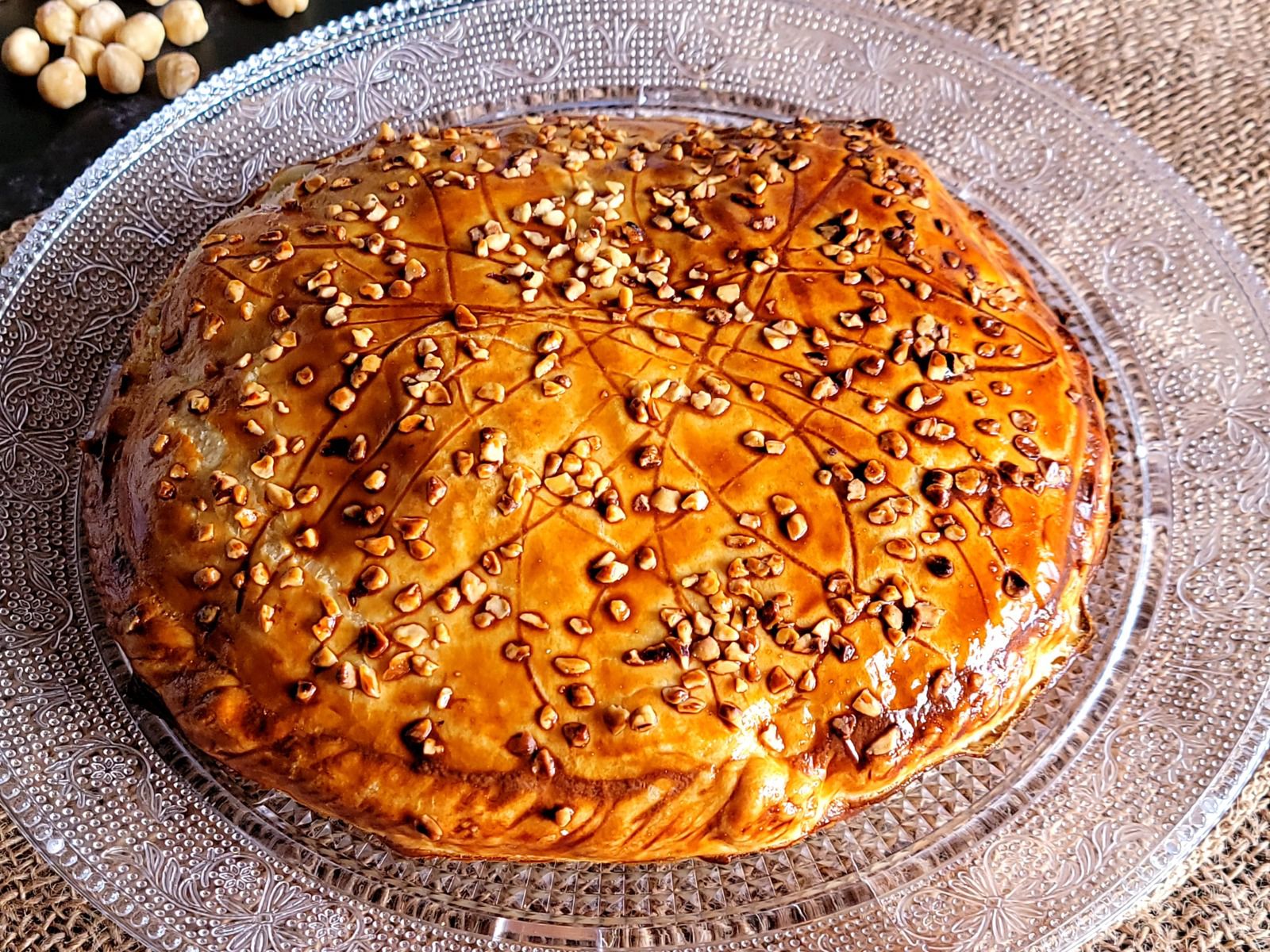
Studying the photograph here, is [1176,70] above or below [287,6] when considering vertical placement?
above

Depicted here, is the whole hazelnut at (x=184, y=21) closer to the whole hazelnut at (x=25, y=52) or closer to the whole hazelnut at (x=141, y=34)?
the whole hazelnut at (x=141, y=34)

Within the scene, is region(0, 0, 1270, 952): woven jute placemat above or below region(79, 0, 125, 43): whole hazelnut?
above

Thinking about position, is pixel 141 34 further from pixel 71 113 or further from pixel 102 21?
pixel 71 113

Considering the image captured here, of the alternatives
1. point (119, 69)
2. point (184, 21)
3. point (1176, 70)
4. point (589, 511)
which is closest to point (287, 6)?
point (184, 21)

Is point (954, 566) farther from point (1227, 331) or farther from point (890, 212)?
point (1227, 331)

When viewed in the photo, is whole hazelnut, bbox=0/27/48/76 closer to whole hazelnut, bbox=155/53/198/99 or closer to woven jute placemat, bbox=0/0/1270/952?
whole hazelnut, bbox=155/53/198/99

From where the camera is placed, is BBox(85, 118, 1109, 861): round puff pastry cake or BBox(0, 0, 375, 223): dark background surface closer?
BBox(85, 118, 1109, 861): round puff pastry cake

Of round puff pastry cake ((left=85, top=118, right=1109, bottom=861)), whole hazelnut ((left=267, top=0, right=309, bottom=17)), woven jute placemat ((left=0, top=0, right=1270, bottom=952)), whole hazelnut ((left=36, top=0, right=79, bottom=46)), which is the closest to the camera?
round puff pastry cake ((left=85, top=118, right=1109, bottom=861))

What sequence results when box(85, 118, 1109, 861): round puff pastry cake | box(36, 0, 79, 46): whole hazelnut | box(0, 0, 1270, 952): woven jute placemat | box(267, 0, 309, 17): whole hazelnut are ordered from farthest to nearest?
box(267, 0, 309, 17): whole hazelnut → box(36, 0, 79, 46): whole hazelnut → box(0, 0, 1270, 952): woven jute placemat → box(85, 118, 1109, 861): round puff pastry cake

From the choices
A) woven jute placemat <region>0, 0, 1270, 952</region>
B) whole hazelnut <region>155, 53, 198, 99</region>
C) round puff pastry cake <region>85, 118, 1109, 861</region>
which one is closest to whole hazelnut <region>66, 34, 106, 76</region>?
whole hazelnut <region>155, 53, 198, 99</region>
